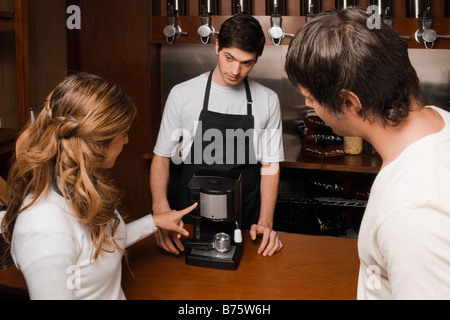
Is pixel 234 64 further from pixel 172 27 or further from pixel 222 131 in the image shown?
pixel 172 27

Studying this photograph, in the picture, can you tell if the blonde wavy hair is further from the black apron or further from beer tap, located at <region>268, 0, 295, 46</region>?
beer tap, located at <region>268, 0, 295, 46</region>

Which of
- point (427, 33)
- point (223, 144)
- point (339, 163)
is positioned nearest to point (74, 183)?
point (223, 144)

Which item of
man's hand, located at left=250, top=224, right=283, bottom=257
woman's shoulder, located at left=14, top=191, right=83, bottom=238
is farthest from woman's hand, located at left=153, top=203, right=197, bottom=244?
woman's shoulder, located at left=14, top=191, right=83, bottom=238

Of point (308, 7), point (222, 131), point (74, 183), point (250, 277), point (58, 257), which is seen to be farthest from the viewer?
point (308, 7)

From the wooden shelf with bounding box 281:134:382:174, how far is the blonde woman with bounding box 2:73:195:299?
1570 millimetres

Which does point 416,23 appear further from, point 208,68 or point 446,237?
point 446,237

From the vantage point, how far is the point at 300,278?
1.55 meters

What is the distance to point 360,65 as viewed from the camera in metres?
0.98

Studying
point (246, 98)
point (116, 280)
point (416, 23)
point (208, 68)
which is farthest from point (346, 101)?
point (208, 68)

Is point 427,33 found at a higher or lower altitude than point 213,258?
higher

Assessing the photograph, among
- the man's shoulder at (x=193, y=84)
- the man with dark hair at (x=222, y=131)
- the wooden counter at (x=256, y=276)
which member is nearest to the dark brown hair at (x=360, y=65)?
the wooden counter at (x=256, y=276)

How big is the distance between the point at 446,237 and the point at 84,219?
2.80 ft

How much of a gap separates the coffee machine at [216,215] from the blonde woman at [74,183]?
363mm

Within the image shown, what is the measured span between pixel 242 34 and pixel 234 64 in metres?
0.14
